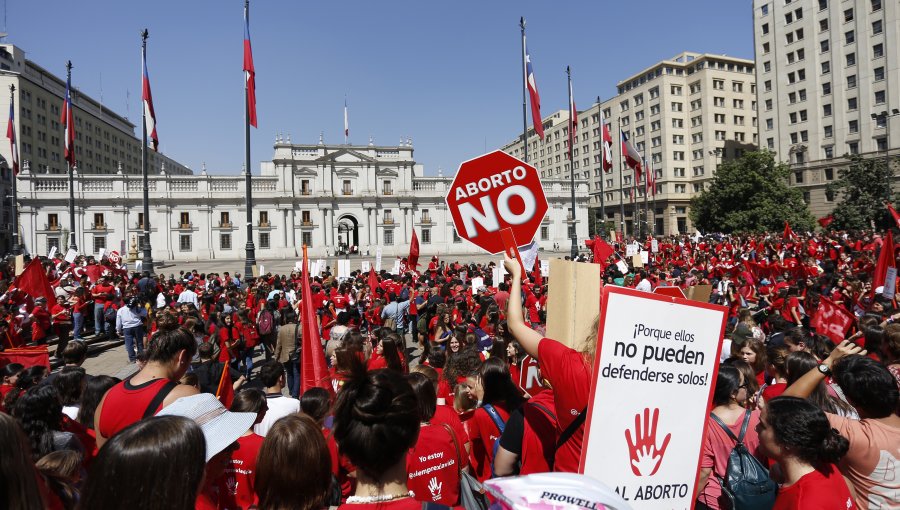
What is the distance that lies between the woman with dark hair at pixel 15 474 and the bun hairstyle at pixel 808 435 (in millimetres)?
2878

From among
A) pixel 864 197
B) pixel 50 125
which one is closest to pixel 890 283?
pixel 864 197

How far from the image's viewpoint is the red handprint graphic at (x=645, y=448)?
217 cm

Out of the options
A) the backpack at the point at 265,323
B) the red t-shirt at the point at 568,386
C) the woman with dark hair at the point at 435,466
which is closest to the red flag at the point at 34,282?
the backpack at the point at 265,323

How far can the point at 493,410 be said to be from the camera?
3.26 m

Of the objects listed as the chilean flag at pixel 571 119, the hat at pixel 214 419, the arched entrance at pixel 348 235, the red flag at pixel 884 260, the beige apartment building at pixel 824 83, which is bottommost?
the hat at pixel 214 419

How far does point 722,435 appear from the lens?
2.98 metres

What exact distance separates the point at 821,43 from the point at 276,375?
69.9 meters

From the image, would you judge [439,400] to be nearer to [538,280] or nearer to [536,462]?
[536,462]

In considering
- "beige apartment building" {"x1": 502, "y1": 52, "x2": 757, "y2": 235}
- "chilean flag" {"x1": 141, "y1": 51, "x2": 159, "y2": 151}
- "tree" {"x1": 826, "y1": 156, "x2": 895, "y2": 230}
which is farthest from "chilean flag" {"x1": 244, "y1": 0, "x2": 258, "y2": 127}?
"beige apartment building" {"x1": 502, "y1": 52, "x2": 757, "y2": 235}

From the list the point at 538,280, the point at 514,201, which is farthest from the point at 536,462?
the point at 538,280

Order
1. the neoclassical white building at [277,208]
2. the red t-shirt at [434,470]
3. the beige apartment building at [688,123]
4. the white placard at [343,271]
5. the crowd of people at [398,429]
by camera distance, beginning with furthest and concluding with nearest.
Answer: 1. the beige apartment building at [688,123]
2. the neoclassical white building at [277,208]
3. the white placard at [343,271]
4. the red t-shirt at [434,470]
5. the crowd of people at [398,429]

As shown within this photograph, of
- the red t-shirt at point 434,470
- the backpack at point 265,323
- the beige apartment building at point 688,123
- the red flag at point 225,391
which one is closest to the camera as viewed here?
the red t-shirt at point 434,470

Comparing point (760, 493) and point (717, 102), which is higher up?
point (717, 102)

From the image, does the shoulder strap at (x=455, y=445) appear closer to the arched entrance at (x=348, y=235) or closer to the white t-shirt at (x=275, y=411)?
the white t-shirt at (x=275, y=411)
